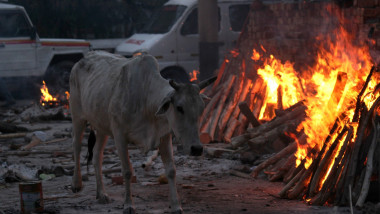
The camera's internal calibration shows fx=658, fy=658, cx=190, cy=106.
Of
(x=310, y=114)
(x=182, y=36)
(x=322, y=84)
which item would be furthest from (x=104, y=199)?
(x=182, y=36)

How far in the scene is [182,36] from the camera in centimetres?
1688

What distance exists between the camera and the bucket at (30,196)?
7.00 m

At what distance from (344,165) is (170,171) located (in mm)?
1933

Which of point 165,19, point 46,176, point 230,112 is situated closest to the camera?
point 46,176

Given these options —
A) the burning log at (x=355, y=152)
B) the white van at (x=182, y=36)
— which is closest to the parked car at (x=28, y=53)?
the white van at (x=182, y=36)

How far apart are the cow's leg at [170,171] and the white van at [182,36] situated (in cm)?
941

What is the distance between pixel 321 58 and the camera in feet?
33.7

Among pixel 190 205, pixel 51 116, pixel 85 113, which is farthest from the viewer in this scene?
pixel 51 116

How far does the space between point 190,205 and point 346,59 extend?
335 centimetres

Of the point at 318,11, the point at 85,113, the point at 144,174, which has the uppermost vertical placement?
the point at 318,11

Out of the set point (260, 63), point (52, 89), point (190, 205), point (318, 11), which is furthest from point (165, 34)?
point (190, 205)

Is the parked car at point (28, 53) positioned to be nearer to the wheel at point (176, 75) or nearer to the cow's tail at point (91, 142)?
the wheel at point (176, 75)

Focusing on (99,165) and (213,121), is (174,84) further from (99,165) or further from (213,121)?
(213,121)

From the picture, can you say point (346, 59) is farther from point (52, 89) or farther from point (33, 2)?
point (33, 2)
